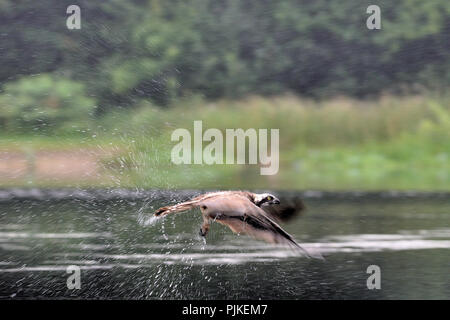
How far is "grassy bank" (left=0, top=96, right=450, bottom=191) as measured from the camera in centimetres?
2367

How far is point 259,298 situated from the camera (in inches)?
418

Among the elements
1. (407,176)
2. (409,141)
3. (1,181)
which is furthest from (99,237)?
(409,141)

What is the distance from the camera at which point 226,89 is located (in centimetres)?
3184

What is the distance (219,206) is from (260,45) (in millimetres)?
27556

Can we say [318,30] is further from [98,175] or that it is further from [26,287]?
[26,287]

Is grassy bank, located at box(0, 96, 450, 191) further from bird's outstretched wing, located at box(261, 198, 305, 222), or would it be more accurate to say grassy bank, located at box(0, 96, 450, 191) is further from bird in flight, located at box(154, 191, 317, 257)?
bird in flight, located at box(154, 191, 317, 257)

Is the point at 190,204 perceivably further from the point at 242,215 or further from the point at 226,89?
the point at 226,89

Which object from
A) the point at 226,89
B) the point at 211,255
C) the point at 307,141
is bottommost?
the point at 211,255

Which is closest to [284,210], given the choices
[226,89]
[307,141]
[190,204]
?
[190,204]

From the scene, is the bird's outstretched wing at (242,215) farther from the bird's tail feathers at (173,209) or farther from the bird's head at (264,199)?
the bird's head at (264,199)

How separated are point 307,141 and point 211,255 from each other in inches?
621

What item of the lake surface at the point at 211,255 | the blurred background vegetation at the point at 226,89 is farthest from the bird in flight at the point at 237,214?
the blurred background vegetation at the point at 226,89

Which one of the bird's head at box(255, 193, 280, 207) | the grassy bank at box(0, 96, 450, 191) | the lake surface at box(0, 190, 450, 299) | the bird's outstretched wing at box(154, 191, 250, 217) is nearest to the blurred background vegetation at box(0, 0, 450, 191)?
the grassy bank at box(0, 96, 450, 191)

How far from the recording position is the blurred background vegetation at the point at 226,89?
2466 centimetres
